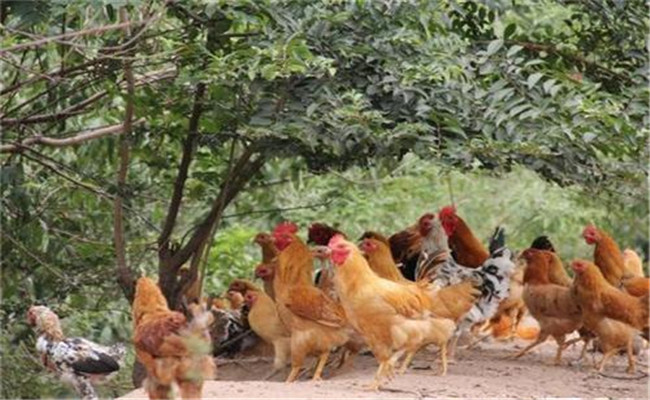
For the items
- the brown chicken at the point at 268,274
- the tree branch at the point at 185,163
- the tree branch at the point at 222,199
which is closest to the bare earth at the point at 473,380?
the brown chicken at the point at 268,274

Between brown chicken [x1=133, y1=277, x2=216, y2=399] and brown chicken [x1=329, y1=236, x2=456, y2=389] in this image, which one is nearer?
brown chicken [x1=133, y1=277, x2=216, y2=399]

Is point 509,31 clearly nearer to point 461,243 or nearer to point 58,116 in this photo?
point 461,243

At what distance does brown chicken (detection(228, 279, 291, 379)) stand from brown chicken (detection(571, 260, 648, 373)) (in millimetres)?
1911

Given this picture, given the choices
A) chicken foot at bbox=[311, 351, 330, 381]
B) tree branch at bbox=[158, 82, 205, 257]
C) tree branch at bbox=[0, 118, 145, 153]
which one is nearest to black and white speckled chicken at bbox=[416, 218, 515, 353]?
chicken foot at bbox=[311, 351, 330, 381]

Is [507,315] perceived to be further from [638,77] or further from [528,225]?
[528,225]

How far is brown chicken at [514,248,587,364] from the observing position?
9.28 m

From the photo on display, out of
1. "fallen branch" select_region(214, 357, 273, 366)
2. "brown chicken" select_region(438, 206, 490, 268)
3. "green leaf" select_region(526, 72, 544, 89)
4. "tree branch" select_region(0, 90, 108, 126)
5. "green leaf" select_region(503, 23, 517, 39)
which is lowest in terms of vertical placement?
"fallen branch" select_region(214, 357, 273, 366)

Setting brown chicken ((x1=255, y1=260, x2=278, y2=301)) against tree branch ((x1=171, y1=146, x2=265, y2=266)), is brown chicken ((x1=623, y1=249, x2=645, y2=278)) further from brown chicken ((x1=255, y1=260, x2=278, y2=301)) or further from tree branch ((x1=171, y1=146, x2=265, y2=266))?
tree branch ((x1=171, y1=146, x2=265, y2=266))

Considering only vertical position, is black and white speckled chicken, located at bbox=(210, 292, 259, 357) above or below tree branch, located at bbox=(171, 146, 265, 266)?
below

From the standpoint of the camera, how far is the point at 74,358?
7.32 m

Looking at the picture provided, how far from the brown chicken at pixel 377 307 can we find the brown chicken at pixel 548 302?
1.70 m

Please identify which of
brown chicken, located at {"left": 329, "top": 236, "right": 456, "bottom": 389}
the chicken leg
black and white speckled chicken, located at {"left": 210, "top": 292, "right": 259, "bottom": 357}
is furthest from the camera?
black and white speckled chicken, located at {"left": 210, "top": 292, "right": 259, "bottom": 357}

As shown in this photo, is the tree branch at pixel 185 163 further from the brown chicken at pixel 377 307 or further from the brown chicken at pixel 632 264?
the brown chicken at pixel 632 264

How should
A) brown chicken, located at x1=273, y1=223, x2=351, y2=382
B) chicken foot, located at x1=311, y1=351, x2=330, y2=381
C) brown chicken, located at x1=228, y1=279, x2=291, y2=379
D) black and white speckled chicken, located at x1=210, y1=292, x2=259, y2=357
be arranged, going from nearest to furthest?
1. brown chicken, located at x1=273, y1=223, x2=351, y2=382
2. chicken foot, located at x1=311, y1=351, x2=330, y2=381
3. brown chicken, located at x1=228, y1=279, x2=291, y2=379
4. black and white speckled chicken, located at x1=210, y1=292, x2=259, y2=357
